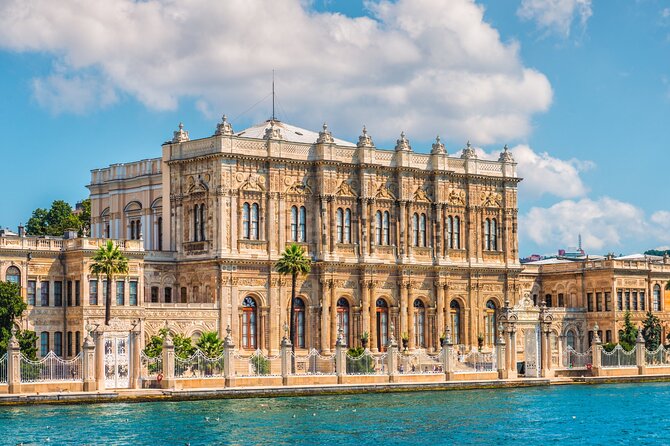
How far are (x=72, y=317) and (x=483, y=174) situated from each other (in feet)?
97.2

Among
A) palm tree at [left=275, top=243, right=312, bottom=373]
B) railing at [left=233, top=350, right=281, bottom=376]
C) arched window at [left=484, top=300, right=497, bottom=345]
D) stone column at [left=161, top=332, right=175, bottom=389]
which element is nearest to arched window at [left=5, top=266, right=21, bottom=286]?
railing at [left=233, top=350, right=281, bottom=376]

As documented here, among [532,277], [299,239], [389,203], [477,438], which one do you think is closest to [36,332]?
[299,239]

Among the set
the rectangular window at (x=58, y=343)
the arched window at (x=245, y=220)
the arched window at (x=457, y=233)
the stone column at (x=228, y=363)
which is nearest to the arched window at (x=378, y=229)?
the arched window at (x=457, y=233)

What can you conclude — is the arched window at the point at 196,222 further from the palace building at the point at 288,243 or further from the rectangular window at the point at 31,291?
the rectangular window at the point at 31,291

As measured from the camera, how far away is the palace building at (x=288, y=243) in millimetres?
75562

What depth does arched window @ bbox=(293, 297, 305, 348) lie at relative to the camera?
276ft

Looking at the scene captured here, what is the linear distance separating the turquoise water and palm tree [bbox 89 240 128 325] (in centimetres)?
1085

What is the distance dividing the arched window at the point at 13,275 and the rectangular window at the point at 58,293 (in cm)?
214

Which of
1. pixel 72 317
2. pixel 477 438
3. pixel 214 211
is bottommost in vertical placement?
pixel 477 438

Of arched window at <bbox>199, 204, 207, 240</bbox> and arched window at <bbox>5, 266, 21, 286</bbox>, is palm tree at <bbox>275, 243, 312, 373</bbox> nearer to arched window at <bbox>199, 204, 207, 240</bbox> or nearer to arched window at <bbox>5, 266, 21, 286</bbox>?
arched window at <bbox>199, 204, 207, 240</bbox>

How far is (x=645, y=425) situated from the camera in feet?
193

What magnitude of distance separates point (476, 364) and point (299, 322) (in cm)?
1216

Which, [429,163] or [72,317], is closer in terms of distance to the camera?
[72,317]

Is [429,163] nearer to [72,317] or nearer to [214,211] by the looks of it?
[214,211]
